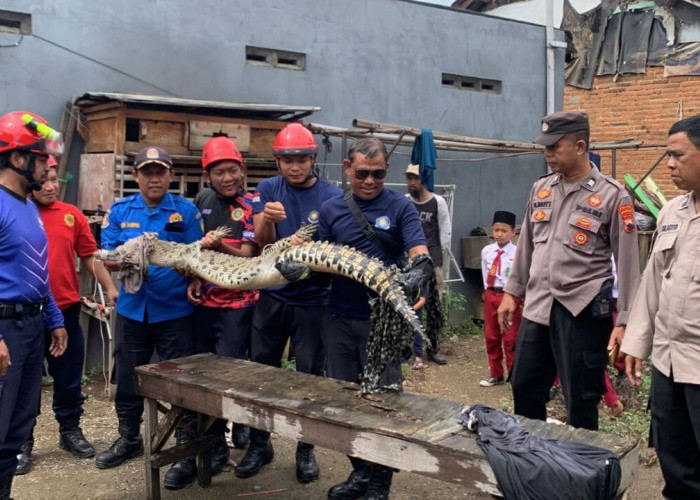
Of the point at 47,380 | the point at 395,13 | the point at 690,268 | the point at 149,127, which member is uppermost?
the point at 395,13

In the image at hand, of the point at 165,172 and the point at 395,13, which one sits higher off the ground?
the point at 395,13

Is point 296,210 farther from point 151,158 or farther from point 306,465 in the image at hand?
point 306,465

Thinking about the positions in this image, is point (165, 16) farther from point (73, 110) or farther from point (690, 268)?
point (690, 268)

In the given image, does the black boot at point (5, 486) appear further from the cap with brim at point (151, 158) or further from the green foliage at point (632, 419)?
the green foliage at point (632, 419)

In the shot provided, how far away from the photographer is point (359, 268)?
3.38 m

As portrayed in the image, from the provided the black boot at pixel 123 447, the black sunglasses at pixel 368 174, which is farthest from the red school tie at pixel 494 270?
the black boot at pixel 123 447

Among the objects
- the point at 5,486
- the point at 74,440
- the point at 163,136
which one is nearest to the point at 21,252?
the point at 5,486

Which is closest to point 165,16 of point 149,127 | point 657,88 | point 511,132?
point 149,127

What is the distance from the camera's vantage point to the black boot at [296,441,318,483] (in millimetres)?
4387

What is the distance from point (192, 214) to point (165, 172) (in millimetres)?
332

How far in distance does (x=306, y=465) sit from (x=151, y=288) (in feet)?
5.09

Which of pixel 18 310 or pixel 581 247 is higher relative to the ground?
pixel 581 247

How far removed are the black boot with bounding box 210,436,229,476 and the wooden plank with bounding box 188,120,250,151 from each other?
117 inches

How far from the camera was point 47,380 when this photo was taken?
6125mm
